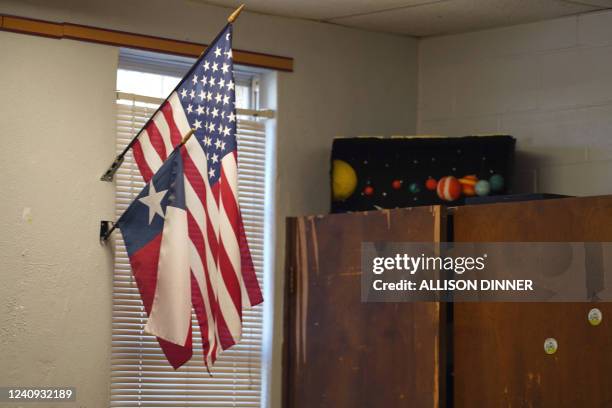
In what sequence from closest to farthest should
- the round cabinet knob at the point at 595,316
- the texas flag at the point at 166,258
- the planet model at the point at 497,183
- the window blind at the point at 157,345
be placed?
1. the round cabinet knob at the point at 595,316
2. the texas flag at the point at 166,258
3. the window blind at the point at 157,345
4. the planet model at the point at 497,183

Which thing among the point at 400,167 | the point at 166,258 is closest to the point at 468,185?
the point at 400,167

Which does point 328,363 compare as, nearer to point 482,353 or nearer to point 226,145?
point 482,353

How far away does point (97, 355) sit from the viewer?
351 cm

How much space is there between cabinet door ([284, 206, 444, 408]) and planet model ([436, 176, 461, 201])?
392mm

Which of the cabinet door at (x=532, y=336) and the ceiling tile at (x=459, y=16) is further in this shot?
the ceiling tile at (x=459, y=16)

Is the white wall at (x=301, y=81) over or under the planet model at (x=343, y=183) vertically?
over

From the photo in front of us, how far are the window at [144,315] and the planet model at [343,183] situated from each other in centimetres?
31

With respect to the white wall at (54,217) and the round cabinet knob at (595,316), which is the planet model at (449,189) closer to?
the round cabinet knob at (595,316)

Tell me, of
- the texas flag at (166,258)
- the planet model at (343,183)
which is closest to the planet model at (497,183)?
the planet model at (343,183)

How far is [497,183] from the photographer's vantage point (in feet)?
12.3

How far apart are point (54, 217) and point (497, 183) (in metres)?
1.73

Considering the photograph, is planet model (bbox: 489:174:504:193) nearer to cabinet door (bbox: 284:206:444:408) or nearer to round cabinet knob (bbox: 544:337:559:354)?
cabinet door (bbox: 284:206:444:408)

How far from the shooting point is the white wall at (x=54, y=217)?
3.41 meters

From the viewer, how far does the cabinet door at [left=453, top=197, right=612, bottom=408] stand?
296cm
